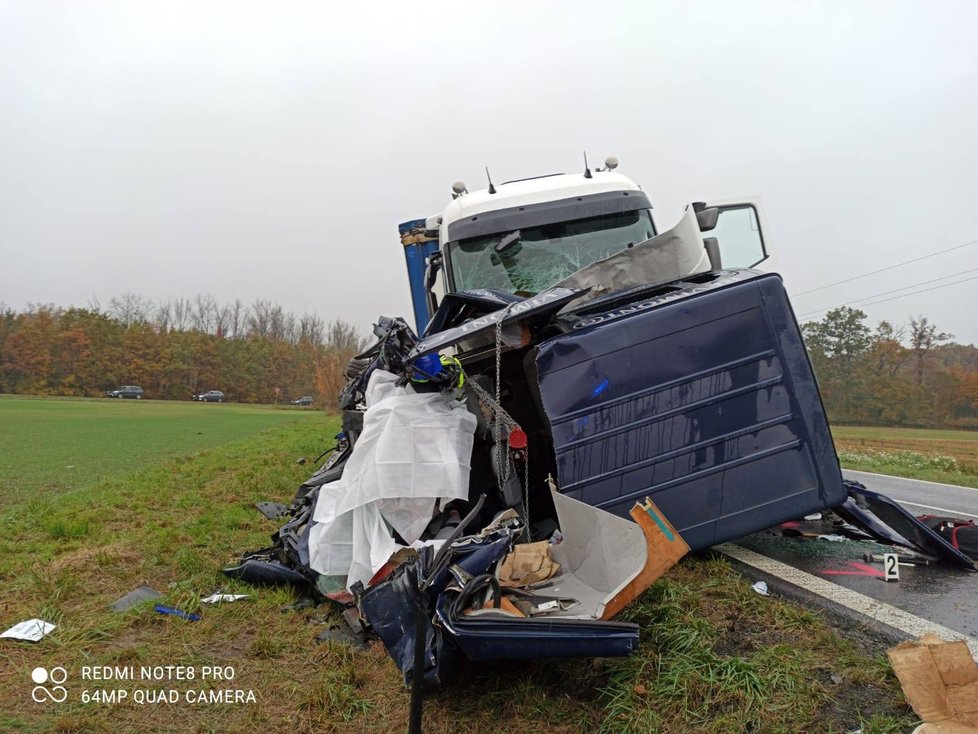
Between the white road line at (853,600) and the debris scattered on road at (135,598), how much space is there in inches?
144

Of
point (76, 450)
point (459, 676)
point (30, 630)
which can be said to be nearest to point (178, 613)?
point (30, 630)

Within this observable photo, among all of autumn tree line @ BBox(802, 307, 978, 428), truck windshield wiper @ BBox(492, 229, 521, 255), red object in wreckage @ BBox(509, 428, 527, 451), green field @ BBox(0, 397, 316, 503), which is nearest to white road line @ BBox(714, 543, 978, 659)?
red object in wreckage @ BBox(509, 428, 527, 451)

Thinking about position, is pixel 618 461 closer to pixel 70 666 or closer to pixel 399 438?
pixel 399 438

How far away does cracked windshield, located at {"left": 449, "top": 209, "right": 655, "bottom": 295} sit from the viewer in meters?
5.31

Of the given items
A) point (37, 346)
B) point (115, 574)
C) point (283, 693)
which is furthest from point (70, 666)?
point (37, 346)

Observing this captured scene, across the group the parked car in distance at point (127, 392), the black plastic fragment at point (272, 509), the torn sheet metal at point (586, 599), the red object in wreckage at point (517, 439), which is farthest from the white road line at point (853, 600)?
the parked car in distance at point (127, 392)

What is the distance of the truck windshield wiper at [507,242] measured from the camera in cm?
553

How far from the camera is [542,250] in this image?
17.9ft

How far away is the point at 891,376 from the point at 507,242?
34.5 meters

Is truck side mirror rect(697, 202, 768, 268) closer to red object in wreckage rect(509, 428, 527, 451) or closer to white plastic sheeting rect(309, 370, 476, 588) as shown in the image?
red object in wreckage rect(509, 428, 527, 451)

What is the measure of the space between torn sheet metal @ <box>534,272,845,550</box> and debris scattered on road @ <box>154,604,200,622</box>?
7.83 feet

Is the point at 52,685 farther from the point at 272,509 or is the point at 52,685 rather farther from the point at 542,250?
the point at 542,250

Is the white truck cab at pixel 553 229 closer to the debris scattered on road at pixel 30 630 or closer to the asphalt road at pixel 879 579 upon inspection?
the asphalt road at pixel 879 579

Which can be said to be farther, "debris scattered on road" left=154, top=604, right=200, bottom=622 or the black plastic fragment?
the black plastic fragment
